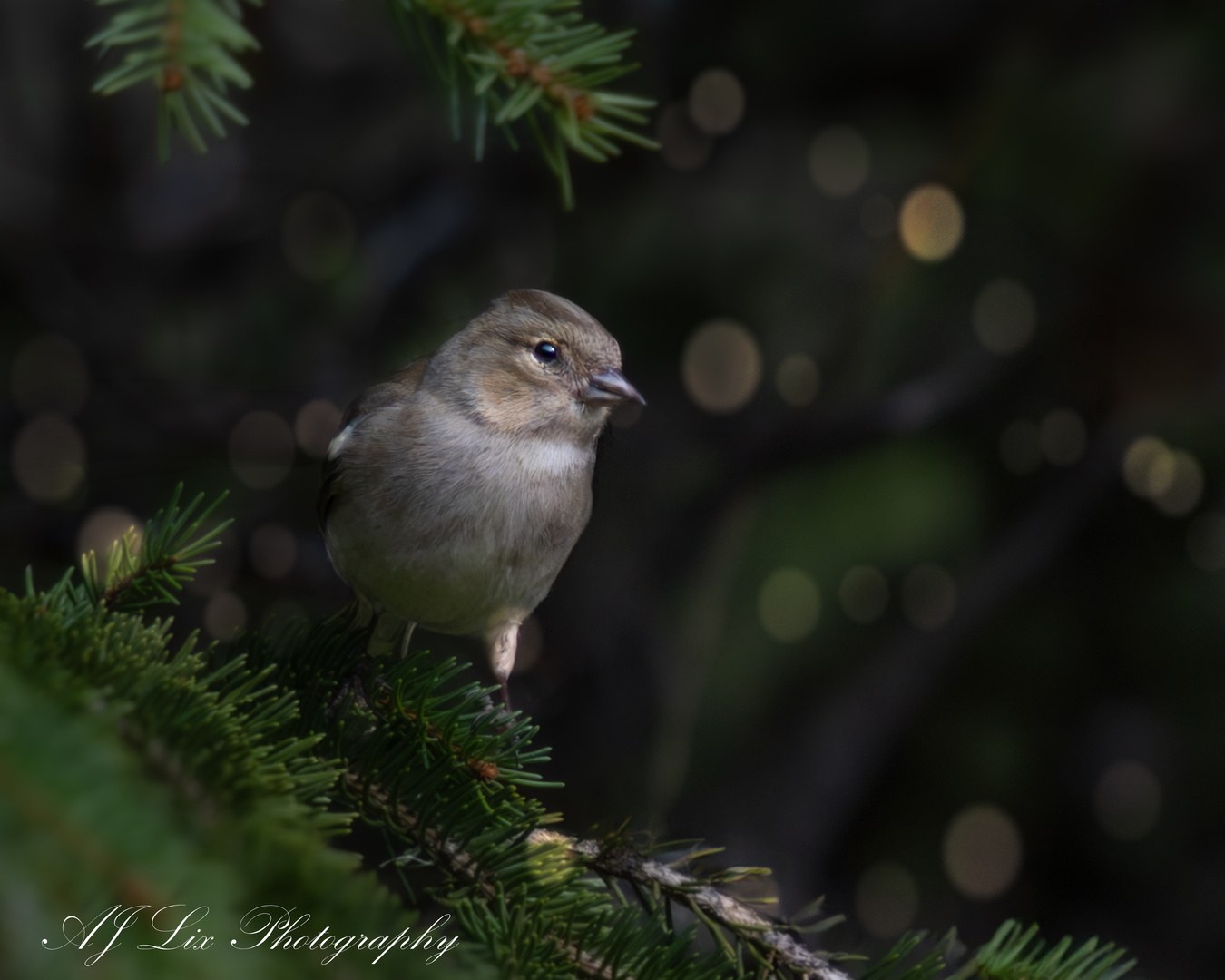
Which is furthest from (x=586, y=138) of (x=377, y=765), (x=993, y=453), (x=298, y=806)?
(x=993, y=453)

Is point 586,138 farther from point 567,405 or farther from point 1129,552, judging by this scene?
point 1129,552

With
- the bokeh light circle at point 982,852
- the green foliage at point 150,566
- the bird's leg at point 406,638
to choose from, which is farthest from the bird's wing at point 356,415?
the bokeh light circle at point 982,852

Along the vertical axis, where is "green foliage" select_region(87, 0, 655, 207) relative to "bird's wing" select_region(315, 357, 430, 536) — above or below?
above

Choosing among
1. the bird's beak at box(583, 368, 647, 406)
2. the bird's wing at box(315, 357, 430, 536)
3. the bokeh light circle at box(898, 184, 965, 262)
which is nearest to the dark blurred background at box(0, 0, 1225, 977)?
the bokeh light circle at box(898, 184, 965, 262)

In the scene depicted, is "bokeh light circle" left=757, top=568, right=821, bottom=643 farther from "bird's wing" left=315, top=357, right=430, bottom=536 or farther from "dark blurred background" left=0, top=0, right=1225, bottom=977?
"bird's wing" left=315, top=357, right=430, bottom=536

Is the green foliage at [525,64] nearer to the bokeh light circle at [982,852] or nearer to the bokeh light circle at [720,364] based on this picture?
the bokeh light circle at [720,364]
